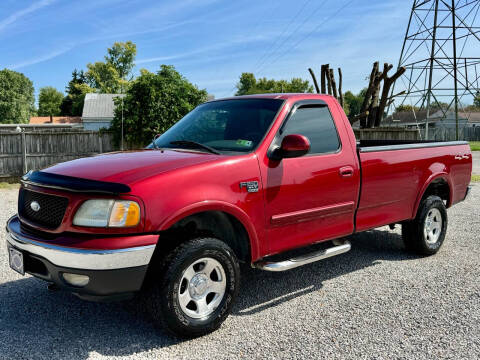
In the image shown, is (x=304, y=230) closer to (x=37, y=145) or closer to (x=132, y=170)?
(x=132, y=170)

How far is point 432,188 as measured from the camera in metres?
6.01

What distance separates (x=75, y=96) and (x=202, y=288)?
276ft

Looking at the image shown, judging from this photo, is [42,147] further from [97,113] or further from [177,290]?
[97,113]

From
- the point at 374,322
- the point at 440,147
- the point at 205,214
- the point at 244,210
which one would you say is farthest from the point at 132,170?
the point at 440,147

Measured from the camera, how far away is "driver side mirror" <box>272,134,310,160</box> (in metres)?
3.81

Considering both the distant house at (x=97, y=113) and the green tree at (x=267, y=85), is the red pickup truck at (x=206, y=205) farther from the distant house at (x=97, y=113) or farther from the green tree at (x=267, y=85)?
the green tree at (x=267, y=85)

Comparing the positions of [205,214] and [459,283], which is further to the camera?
[459,283]

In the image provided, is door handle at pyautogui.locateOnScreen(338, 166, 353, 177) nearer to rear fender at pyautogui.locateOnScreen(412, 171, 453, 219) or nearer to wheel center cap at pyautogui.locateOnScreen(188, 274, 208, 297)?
rear fender at pyautogui.locateOnScreen(412, 171, 453, 219)

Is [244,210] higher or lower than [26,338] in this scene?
higher

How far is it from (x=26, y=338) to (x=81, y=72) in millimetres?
90482

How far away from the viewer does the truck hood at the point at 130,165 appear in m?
3.26

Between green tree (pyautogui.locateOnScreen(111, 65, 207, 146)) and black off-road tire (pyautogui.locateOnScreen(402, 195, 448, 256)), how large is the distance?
11.9 meters

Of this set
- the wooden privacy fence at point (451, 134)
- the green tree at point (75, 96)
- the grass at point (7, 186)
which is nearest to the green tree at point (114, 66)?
the green tree at point (75, 96)

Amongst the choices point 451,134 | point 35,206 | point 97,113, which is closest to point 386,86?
point 35,206
